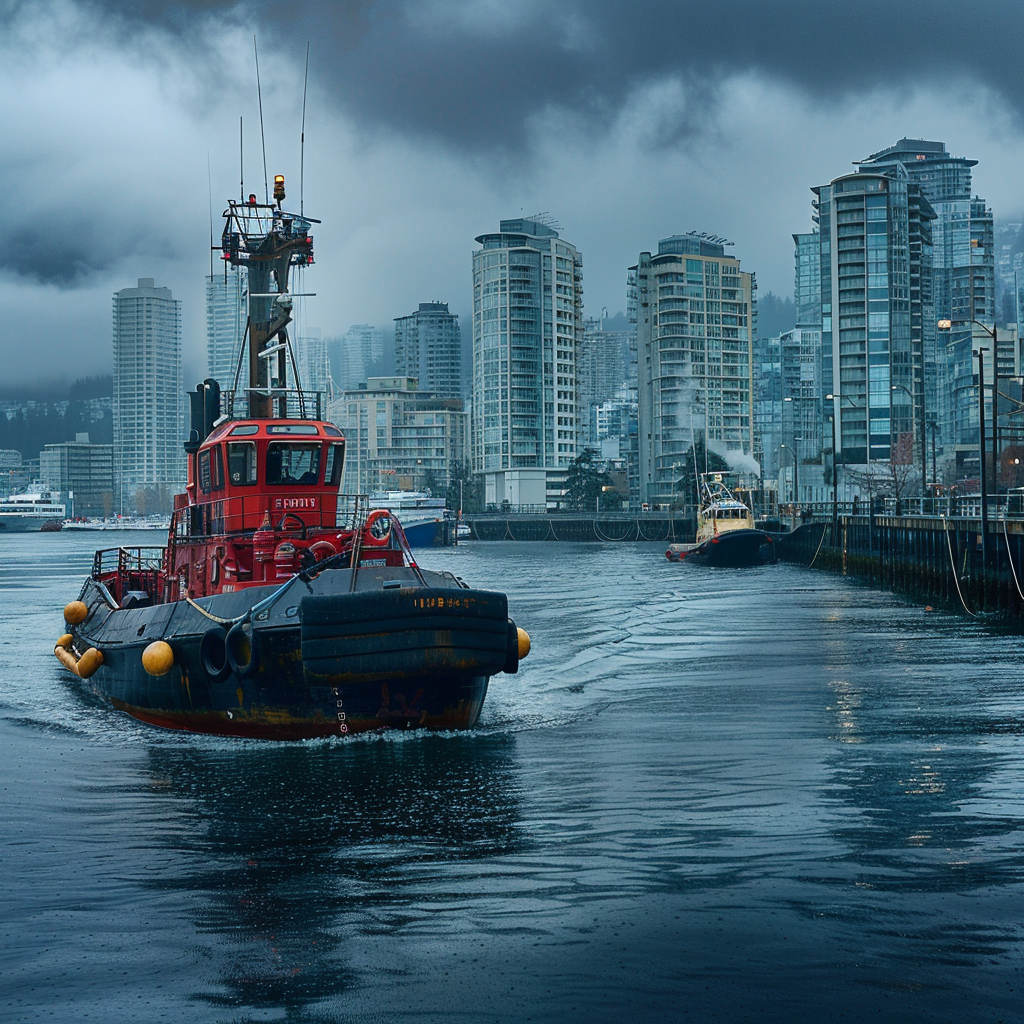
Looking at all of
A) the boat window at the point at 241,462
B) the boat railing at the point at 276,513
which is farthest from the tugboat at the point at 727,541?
the boat window at the point at 241,462

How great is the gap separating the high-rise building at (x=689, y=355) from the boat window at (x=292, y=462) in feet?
467

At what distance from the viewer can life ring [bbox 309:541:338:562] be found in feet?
59.6

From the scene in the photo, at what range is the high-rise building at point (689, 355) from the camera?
166 metres

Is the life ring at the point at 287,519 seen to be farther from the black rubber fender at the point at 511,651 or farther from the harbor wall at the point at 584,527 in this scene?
the harbor wall at the point at 584,527

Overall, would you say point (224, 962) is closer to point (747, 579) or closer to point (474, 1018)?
point (474, 1018)

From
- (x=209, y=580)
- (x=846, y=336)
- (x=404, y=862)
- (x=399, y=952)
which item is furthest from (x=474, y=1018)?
(x=846, y=336)

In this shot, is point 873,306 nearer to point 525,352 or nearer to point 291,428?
point 525,352

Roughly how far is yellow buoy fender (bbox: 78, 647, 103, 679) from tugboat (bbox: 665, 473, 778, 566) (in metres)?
54.1

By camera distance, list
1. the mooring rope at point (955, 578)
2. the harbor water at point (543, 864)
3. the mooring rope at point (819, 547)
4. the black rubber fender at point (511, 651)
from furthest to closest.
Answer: the mooring rope at point (819, 547) < the mooring rope at point (955, 578) < the black rubber fender at point (511, 651) < the harbor water at point (543, 864)

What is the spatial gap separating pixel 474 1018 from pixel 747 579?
5326 cm

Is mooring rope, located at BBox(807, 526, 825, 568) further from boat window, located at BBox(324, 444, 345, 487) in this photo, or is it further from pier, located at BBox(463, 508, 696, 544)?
boat window, located at BBox(324, 444, 345, 487)

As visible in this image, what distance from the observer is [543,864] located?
11203 millimetres

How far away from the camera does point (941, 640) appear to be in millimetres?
30516

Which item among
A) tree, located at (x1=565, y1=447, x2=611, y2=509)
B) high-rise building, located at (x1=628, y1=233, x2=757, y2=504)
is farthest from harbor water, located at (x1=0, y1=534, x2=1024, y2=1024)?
high-rise building, located at (x1=628, y1=233, x2=757, y2=504)
